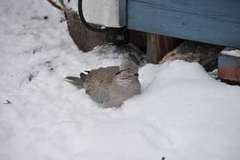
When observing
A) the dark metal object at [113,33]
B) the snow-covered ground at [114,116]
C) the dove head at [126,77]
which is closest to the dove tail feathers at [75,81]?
the snow-covered ground at [114,116]

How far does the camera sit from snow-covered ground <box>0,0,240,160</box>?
2.71 metres

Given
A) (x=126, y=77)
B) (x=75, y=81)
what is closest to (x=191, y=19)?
(x=126, y=77)

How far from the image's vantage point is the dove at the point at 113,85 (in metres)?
3.26

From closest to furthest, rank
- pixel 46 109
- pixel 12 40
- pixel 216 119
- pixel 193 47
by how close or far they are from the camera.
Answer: pixel 216 119 → pixel 46 109 → pixel 193 47 → pixel 12 40

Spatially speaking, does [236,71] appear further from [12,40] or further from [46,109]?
[12,40]

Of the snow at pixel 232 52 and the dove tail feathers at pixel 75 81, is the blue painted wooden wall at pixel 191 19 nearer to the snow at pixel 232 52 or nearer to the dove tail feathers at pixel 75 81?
the snow at pixel 232 52

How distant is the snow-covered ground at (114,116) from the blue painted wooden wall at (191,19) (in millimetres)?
247

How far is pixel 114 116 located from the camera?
3.14 meters

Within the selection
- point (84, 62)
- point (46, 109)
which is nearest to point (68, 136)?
point (46, 109)

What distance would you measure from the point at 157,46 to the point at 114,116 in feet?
2.79

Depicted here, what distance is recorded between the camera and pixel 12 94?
362 centimetres

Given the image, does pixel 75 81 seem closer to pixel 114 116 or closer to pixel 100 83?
pixel 100 83

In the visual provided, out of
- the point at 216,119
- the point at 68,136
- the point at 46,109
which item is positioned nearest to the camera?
the point at 216,119

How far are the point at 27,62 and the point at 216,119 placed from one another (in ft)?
6.31
